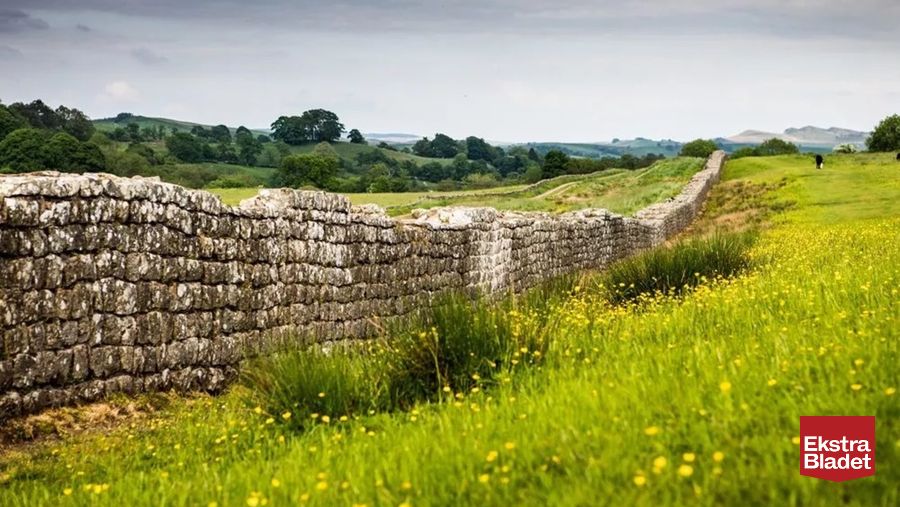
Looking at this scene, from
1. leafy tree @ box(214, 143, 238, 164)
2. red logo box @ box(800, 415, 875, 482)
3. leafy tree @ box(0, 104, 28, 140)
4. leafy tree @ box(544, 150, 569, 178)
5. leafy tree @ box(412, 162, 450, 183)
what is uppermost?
leafy tree @ box(0, 104, 28, 140)

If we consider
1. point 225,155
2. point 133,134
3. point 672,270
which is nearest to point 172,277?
point 672,270

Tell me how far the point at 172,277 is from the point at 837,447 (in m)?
6.60

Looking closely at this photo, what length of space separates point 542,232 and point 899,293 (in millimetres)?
11290

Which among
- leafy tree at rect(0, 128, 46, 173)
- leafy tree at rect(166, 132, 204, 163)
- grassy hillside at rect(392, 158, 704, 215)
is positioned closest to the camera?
grassy hillside at rect(392, 158, 704, 215)

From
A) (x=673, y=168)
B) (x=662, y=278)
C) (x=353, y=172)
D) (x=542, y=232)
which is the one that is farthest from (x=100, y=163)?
(x=353, y=172)

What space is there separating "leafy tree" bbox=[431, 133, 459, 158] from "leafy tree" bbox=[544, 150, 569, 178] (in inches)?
2034

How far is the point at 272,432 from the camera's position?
234 inches

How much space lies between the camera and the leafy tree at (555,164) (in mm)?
116938

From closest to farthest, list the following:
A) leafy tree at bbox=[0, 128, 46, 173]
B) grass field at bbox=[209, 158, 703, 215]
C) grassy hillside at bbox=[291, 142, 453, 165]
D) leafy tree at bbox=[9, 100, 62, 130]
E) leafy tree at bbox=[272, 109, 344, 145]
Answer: grass field at bbox=[209, 158, 703, 215] → leafy tree at bbox=[0, 128, 46, 173] → leafy tree at bbox=[9, 100, 62, 130] → grassy hillside at bbox=[291, 142, 453, 165] → leafy tree at bbox=[272, 109, 344, 145]

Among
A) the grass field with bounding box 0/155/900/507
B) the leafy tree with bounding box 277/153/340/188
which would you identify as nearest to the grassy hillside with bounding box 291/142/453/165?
the leafy tree with bounding box 277/153/340/188

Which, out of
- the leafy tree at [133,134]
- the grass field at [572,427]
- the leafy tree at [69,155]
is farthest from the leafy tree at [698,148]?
the grass field at [572,427]

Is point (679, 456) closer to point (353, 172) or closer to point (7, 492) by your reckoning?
point (7, 492)

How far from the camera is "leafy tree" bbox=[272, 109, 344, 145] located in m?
142

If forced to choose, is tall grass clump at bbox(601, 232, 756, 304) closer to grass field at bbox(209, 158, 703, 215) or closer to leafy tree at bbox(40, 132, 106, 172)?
grass field at bbox(209, 158, 703, 215)
